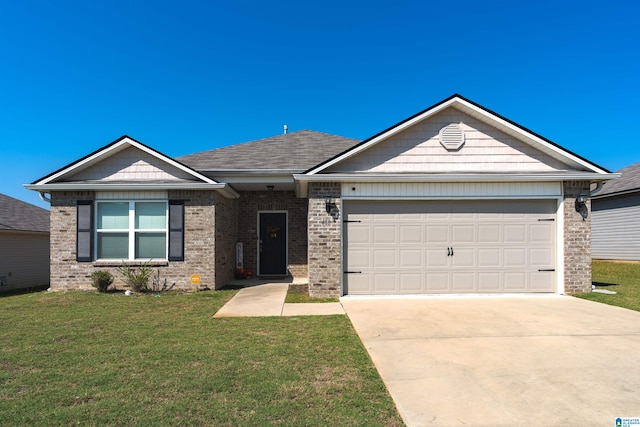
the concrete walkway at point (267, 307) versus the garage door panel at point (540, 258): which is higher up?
the garage door panel at point (540, 258)

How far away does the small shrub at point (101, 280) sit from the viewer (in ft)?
32.1

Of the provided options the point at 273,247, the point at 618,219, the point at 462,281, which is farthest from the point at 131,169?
the point at 618,219

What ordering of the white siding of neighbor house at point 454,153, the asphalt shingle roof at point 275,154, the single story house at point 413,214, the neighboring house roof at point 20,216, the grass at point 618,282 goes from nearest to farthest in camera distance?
the grass at point 618,282 → the single story house at point 413,214 → the white siding of neighbor house at point 454,153 → the asphalt shingle roof at point 275,154 → the neighboring house roof at point 20,216

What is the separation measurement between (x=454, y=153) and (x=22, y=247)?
15.8 m

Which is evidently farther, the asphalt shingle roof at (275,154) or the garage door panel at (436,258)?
the asphalt shingle roof at (275,154)

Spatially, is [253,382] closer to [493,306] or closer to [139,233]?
[493,306]

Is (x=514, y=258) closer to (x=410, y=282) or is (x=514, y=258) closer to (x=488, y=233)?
(x=488, y=233)

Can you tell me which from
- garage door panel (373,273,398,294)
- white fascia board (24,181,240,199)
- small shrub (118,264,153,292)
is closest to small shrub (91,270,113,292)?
small shrub (118,264,153,292)

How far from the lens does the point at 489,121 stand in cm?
950

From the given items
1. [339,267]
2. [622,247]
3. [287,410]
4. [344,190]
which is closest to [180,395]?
[287,410]

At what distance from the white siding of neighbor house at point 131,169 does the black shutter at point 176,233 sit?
99 cm

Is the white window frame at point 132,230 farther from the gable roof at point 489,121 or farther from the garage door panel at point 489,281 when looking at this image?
the garage door panel at point 489,281

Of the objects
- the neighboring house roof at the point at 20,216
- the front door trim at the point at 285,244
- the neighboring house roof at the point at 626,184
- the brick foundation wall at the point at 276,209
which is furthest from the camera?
the neighboring house roof at the point at 626,184

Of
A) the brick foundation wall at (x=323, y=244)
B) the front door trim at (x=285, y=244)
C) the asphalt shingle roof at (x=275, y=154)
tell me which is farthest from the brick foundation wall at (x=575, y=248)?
the front door trim at (x=285, y=244)
